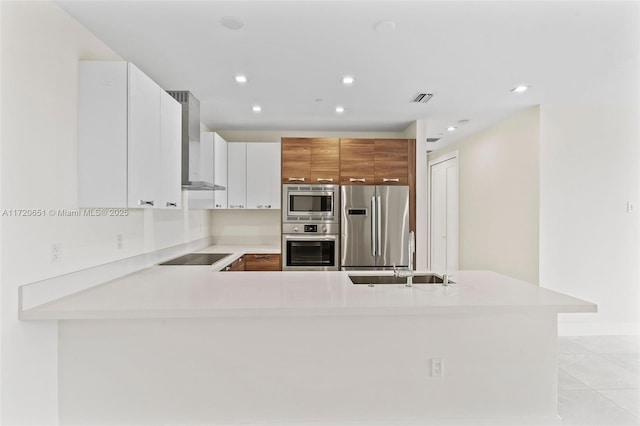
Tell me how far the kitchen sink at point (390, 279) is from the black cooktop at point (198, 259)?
1.53 meters

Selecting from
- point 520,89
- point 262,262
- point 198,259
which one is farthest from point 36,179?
point 520,89

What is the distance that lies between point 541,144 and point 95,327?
14.7 feet

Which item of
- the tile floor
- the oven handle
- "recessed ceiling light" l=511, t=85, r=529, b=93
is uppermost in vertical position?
"recessed ceiling light" l=511, t=85, r=529, b=93

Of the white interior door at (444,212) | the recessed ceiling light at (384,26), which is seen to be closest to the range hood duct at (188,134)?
the recessed ceiling light at (384,26)

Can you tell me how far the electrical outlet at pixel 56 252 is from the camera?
1893 millimetres

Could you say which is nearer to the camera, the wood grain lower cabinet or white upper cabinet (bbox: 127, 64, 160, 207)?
white upper cabinet (bbox: 127, 64, 160, 207)

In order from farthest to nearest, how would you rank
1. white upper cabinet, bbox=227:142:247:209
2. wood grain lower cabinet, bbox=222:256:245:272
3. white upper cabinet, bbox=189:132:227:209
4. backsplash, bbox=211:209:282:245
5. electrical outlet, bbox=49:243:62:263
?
backsplash, bbox=211:209:282:245
white upper cabinet, bbox=227:142:247:209
white upper cabinet, bbox=189:132:227:209
wood grain lower cabinet, bbox=222:256:245:272
electrical outlet, bbox=49:243:62:263

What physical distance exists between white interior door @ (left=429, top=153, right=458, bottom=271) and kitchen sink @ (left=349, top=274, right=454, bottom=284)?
3516 millimetres

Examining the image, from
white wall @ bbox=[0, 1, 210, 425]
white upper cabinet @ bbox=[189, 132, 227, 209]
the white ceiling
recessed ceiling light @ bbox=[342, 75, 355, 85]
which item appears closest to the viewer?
white wall @ bbox=[0, 1, 210, 425]

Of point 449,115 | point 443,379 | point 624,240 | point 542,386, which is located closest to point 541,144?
point 449,115

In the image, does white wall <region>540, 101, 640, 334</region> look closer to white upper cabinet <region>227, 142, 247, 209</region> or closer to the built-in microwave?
the built-in microwave

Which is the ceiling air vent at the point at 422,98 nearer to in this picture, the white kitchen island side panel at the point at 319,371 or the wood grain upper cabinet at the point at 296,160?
the wood grain upper cabinet at the point at 296,160

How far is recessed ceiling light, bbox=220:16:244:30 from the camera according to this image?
211cm

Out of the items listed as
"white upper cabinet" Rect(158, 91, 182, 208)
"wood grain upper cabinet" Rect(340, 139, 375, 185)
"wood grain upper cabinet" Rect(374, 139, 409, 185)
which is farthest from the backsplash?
"white upper cabinet" Rect(158, 91, 182, 208)
